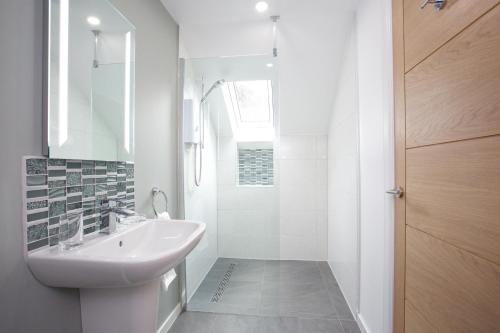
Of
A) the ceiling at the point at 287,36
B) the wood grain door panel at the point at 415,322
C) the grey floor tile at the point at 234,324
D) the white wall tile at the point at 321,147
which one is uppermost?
the ceiling at the point at 287,36

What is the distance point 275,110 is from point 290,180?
833 millimetres

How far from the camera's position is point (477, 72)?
708mm

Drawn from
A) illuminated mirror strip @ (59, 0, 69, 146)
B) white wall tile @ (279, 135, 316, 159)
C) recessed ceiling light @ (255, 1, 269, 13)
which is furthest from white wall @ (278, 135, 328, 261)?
illuminated mirror strip @ (59, 0, 69, 146)

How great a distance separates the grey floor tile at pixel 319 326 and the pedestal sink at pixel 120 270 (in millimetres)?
1162

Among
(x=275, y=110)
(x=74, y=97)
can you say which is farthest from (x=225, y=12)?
(x=74, y=97)

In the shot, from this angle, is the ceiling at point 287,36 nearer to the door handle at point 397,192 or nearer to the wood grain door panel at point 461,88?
the wood grain door panel at point 461,88

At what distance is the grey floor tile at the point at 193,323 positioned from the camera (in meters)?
1.66

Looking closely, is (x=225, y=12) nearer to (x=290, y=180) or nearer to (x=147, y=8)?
(x=147, y=8)

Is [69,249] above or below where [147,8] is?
below

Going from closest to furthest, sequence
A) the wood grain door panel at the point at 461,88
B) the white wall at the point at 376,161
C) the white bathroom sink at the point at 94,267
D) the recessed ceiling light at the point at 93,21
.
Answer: the wood grain door panel at the point at 461,88
the white bathroom sink at the point at 94,267
the recessed ceiling light at the point at 93,21
the white wall at the point at 376,161

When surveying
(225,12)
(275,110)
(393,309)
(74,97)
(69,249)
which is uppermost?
(225,12)

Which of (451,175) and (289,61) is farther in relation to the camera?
(289,61)

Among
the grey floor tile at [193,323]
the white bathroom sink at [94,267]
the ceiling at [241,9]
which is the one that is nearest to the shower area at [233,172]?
the grey floor tile at [193,323]

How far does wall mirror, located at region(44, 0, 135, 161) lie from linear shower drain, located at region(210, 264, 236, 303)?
1.45 metres
